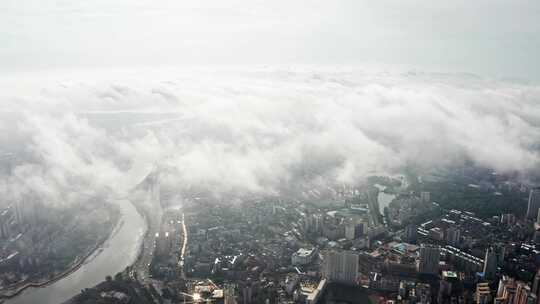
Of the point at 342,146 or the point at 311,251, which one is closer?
the point at 311,251

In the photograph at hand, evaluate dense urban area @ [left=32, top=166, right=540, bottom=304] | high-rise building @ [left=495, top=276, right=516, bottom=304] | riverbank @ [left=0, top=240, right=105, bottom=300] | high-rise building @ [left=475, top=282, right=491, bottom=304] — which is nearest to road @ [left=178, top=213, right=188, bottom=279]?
dense urban area @ [left=32, top=166, right=540, bottom=304]

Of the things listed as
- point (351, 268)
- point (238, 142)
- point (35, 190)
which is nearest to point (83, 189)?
point (35, 190)

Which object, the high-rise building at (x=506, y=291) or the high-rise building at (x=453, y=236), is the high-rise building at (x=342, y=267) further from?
the high-rise building at (x=453, y=236)

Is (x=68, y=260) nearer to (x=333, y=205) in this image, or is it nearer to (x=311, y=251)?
(x=311, y=251)

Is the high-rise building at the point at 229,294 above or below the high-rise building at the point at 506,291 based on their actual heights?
below

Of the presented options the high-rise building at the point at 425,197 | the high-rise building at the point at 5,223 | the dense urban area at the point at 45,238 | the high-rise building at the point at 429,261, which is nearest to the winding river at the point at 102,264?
the dense urban area at the point at 45,238

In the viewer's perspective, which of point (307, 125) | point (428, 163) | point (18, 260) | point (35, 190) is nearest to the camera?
point (18, 260)

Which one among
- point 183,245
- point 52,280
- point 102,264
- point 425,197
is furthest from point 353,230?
point 52,280
